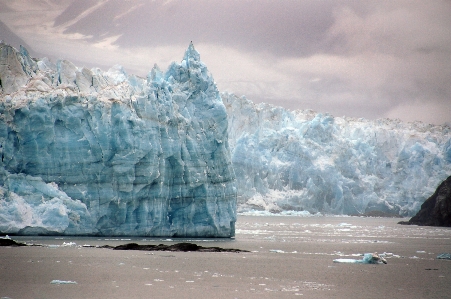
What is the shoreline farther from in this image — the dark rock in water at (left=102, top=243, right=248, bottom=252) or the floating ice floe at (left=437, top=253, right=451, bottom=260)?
the dark rock in water at (left=102, top=243, right=248, bottom=252)

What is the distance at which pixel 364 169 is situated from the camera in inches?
4528

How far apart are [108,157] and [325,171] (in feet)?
229

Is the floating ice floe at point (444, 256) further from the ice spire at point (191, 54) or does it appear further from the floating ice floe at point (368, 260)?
the ice spire at point (191, 54)

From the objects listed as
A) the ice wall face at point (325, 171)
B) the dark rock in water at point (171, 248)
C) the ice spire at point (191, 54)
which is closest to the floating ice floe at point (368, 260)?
the dark rock in water at point (171, 248)

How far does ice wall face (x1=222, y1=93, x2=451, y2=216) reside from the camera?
4254 inches

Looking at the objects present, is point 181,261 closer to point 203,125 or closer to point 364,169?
point 203,125

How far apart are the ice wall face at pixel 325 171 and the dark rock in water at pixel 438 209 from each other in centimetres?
2027

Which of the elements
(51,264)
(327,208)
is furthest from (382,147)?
(51,264)

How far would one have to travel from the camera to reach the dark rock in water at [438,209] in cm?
7794

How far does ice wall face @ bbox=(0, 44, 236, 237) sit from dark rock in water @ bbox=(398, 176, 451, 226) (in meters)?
41.6

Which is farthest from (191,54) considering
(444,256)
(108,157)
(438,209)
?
(438,209)

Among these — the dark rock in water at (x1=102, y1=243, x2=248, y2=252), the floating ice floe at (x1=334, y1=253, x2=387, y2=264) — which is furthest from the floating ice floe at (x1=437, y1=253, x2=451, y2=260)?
the dark rock in water at (x1=102, y1=243, x2=248, y2=252)

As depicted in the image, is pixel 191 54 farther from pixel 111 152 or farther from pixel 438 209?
pixel 438 209

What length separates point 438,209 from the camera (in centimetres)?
8312
